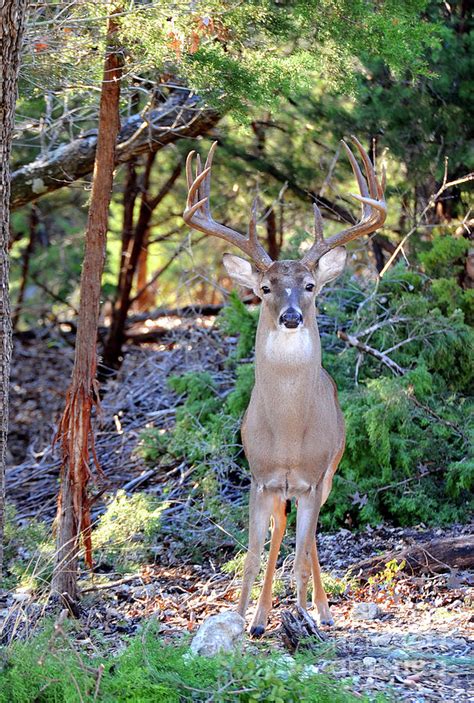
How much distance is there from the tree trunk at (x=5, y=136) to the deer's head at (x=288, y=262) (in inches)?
57.5

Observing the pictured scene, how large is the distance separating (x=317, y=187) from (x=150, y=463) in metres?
3.91

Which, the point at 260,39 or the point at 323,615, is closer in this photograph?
the point at 323,615

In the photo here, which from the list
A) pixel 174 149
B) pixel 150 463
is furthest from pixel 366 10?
pixel 174 149

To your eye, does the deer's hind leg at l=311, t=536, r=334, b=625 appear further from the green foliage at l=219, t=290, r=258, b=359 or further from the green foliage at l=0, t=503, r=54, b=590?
the green foliage at l=219, t=290, r=258, b=359

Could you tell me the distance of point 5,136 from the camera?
5031 millimetres

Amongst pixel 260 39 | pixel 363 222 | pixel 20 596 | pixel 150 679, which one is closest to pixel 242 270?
pixel 363 222

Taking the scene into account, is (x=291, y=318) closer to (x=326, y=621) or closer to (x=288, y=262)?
(x=288, y=262)

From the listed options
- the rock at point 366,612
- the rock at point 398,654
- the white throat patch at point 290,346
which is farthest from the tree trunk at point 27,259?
the rock at point 398,654

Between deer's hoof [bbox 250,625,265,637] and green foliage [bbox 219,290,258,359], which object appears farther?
green foliage [bbox 219,290,258,359]

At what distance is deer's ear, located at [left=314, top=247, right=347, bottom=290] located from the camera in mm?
6602

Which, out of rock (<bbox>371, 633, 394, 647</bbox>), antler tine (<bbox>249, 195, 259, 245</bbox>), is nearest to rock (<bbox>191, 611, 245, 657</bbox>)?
rock (<bbox>371, 633, 394, 647</bbox>)

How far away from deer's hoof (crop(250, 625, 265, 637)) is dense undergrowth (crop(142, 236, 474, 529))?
79.2 inches

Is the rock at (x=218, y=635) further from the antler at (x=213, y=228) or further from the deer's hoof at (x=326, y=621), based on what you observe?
the antler at (x=213, y=228)

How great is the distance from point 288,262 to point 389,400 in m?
2.28
